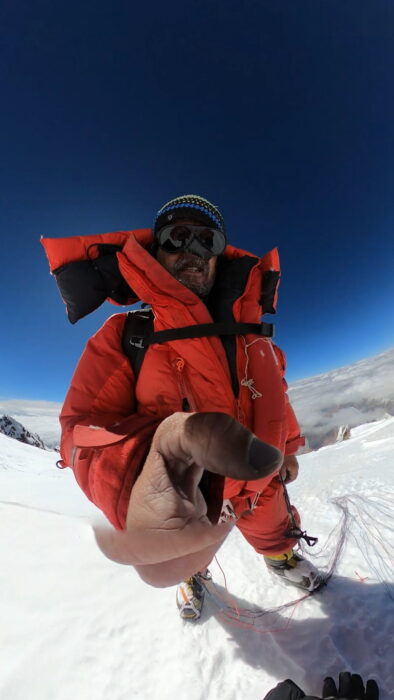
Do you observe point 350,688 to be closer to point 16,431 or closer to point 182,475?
point 182,475

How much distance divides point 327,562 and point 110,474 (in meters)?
2.24

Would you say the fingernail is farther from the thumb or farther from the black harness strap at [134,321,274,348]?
the black harness strap at [134,321,274,348]

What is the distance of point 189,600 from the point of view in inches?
63.9

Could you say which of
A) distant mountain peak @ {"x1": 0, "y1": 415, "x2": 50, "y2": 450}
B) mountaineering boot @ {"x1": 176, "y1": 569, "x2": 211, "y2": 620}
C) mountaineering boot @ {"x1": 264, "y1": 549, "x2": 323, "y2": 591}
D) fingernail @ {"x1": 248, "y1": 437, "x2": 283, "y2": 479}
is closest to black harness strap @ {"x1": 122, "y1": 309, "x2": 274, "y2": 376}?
fingernail @ {"x1": 248, "y1": 437, "x2": 283, "y2": 479}

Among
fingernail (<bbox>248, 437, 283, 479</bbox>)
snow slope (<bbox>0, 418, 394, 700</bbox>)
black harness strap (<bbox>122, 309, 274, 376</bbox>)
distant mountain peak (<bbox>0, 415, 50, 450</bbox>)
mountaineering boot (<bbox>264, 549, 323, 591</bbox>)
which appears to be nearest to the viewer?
fingernail (<bbox>248, 437, 283, 479</bbox>)

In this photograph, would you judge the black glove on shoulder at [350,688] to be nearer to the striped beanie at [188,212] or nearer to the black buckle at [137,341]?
the black buckle at [137,341]

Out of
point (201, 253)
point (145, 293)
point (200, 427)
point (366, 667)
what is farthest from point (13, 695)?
point (201, 253)

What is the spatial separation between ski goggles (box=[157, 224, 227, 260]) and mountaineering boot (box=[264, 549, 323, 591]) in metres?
2.16

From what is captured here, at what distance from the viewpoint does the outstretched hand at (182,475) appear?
1.48 feet

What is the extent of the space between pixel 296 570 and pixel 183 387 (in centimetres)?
159

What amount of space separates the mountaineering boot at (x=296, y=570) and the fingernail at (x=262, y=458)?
6.18 feet

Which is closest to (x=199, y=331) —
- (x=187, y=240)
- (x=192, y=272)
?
(x=192, y=272)

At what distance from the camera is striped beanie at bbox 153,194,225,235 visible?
A: 177 centimetres

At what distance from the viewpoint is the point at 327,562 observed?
2018 millimetres
